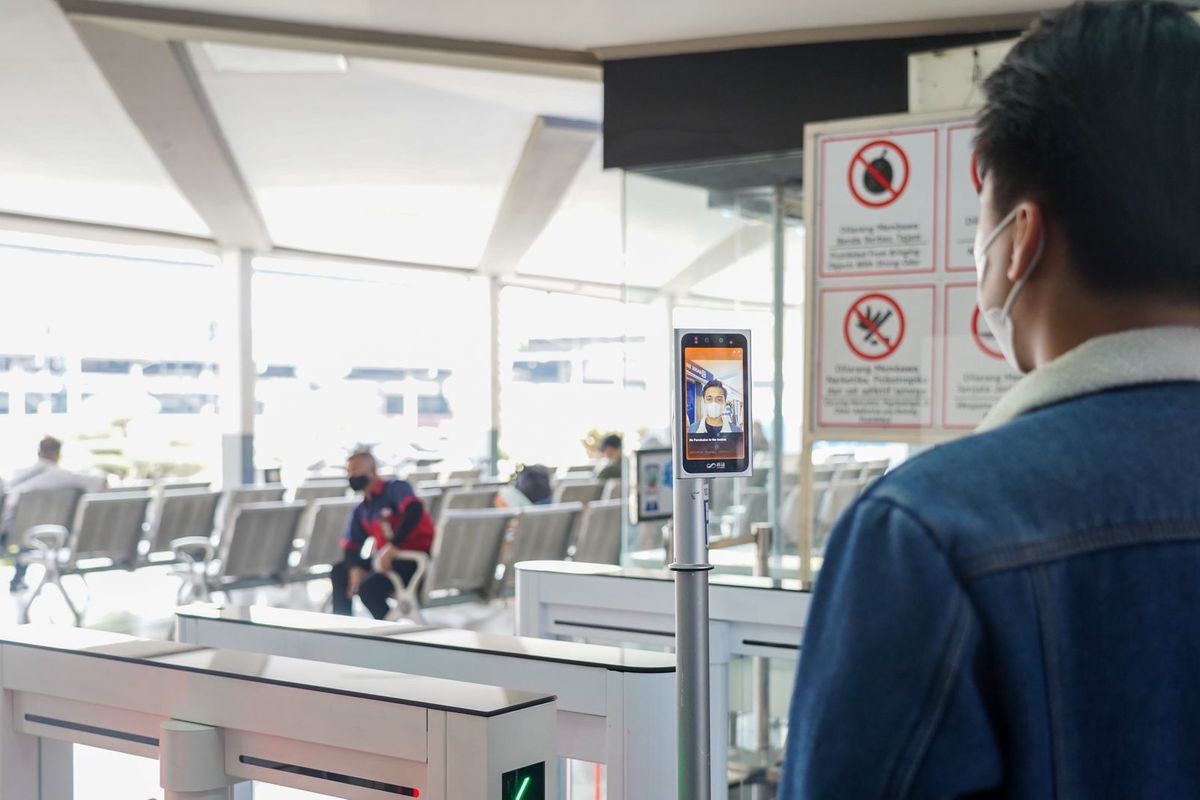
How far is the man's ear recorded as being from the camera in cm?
89

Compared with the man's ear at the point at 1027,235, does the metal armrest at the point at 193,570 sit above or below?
below

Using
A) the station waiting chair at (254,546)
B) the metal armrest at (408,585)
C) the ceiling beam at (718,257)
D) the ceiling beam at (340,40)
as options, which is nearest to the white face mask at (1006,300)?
the ceiling beam at (718,257)

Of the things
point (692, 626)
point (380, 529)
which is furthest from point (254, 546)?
point (692, 626)

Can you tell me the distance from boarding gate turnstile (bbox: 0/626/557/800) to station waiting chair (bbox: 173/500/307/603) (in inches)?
200

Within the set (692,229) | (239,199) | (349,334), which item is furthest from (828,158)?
(349,334)

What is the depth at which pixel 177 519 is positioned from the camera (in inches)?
331

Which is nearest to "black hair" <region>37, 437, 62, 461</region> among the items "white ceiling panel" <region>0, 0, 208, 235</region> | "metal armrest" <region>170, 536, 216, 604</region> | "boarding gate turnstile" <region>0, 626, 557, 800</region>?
"metal armrest" <region>170, 536, 216, 604</region>

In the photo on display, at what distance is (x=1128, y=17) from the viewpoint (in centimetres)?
87

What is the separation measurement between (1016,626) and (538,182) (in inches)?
446

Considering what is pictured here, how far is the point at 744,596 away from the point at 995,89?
2.66 metres

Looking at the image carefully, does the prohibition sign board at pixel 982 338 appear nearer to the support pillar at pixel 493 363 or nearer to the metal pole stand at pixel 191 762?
the metal pole stand at pixel 191 762

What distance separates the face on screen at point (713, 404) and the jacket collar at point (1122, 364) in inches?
47.7

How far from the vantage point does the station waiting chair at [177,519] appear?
27.2ft

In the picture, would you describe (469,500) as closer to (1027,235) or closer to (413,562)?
(413,562)
